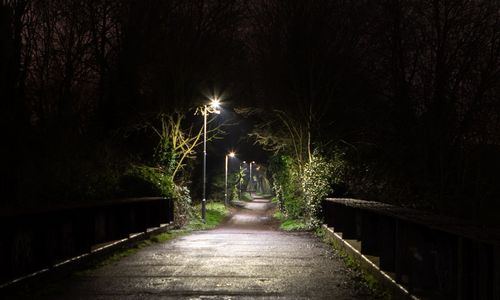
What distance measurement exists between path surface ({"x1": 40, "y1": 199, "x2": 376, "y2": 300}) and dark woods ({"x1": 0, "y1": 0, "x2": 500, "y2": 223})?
6992mm

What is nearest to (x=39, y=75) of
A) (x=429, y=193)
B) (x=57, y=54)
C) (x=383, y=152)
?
(x=57, y=54)

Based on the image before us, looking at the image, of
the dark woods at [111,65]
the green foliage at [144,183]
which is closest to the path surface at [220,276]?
the green foliage at [144,183]

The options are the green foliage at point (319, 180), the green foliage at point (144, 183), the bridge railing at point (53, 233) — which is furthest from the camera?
the green foliage at point (319, 180)

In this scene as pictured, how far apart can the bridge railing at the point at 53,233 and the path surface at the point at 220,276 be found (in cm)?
68

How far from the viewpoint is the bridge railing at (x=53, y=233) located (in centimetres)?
770

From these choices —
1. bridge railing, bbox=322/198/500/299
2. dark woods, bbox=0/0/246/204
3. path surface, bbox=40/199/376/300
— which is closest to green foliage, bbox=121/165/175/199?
dark woods, bbox=0/0/246/204

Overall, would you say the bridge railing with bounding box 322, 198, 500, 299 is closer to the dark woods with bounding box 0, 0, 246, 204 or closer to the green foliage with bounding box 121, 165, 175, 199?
the green foliage with bounding box 121, 165, 175, 199

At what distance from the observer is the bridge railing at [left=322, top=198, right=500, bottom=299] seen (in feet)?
17.2

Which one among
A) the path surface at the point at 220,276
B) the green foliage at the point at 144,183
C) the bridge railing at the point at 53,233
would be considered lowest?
the path surface at the point at 220,276

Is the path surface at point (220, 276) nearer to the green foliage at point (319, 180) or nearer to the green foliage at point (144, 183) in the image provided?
the green foliage at point (144, 183)

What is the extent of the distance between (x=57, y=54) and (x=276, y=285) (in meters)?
20.5

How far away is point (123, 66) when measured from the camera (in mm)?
26672

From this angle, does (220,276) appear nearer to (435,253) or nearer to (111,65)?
(435,253)

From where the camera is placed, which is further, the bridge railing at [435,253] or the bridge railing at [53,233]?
the bridge railing at [53,233]
